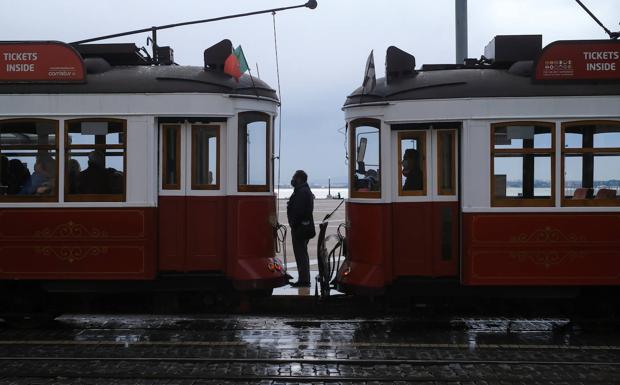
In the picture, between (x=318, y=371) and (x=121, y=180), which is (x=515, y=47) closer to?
(x=318, y=371)

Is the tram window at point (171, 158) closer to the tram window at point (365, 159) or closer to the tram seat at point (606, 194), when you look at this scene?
the tram window at point (365, 159)

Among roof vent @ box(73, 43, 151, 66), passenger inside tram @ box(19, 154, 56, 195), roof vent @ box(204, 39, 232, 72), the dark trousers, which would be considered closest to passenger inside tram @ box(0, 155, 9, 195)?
passenger inside tram @ box(19, 154, 56, 195)

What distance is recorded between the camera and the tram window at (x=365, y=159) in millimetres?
9742

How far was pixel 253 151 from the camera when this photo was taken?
396 inches

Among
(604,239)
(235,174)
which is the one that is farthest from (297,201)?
(604,239)

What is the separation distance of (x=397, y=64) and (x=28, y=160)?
4.98m

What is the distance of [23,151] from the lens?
9719 mm

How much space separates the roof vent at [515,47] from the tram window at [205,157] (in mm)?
3942

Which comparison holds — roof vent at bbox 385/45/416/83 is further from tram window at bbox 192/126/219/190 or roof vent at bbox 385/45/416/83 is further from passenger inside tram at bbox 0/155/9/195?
passenger inside tram at bbox 0/155/9/195

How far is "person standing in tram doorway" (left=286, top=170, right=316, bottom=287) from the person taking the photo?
11648 millimetres

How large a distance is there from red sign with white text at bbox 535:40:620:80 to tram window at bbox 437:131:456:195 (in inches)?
52.5

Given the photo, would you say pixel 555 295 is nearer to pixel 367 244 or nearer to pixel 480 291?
pixel 480 291

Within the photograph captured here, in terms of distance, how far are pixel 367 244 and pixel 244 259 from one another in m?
1.61

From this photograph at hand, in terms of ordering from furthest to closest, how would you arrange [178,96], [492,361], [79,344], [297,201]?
[297,201] < [178,96] < [79,344] < [492,361]
